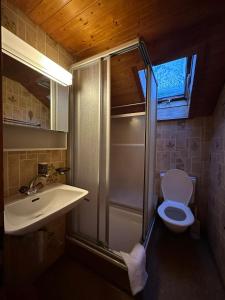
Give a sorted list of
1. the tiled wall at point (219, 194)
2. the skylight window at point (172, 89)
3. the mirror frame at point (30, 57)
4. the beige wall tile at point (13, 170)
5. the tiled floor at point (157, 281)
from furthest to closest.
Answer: the skylight window at point (172, 89) < the tiled wall at point (219, 194) < the tiled floor at point (157, 281) < the beige wall tile at point (13, 170) < the mirror frame at point (30, 57)

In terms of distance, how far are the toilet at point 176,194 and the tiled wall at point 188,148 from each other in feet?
0.57

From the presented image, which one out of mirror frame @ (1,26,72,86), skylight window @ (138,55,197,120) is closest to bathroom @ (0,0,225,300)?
mirror frame @ (1,26,72,86)

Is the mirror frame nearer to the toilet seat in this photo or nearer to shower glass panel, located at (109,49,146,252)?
shower glass panel, located at (109,49,146,252)

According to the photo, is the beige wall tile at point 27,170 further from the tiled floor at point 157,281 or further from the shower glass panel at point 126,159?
the shower glass panel at point 126,159

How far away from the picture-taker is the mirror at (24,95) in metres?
1.03

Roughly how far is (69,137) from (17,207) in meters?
0.78

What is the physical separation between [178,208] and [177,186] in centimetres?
32

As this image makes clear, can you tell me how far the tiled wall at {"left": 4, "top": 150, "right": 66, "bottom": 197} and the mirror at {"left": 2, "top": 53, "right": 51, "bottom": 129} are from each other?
0.26m

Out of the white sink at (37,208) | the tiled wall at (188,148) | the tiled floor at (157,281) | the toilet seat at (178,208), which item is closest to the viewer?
the white sink at (37,208)

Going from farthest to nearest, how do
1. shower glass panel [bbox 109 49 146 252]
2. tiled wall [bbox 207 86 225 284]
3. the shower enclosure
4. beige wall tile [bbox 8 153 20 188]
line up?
shower glass panel [bbox 109 49 146 252]
tiled wall [bbox 207 86 225 284]
the shower enclosure
beige wall tile [bbox 8 153 20 188]

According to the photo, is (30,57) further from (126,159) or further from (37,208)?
(126,159)

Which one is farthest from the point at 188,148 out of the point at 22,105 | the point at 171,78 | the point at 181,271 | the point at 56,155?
the point at 22,105

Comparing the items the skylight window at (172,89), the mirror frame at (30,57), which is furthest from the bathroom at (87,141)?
the skylight window at (172,89)

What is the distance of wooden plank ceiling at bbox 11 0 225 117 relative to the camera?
1.03m
